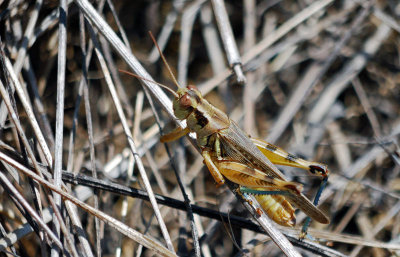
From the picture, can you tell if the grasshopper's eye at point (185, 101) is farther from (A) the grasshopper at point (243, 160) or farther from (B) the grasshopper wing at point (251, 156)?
(B) the grasshopper wing at point (251, 156)

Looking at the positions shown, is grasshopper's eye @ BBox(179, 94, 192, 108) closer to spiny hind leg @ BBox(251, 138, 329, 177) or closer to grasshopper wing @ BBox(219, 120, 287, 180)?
grasshopper wing @ BBox(219, 120, 287, 180)

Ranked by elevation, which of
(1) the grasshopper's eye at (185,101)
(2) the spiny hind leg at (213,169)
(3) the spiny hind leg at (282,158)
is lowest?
(2) the spiny hind leg at (213,169)

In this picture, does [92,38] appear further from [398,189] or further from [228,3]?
[398,189]

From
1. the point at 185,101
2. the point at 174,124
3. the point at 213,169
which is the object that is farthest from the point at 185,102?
the point at 174,124

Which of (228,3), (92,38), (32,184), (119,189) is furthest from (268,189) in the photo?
(228,3)

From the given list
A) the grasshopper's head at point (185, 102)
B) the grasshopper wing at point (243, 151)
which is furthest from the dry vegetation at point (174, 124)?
the grasshopper wing at point (243, 151)

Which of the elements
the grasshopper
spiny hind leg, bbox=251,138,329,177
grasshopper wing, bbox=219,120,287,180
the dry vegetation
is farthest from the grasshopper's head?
spiny hind leg, bbox=251,138,329,177

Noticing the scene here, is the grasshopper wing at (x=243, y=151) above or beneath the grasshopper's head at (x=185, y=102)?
beneath

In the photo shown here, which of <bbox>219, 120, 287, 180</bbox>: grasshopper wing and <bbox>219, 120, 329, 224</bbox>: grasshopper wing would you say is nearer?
<bbox>219, 120, 329, 224</bbox>: grasshopper wing
